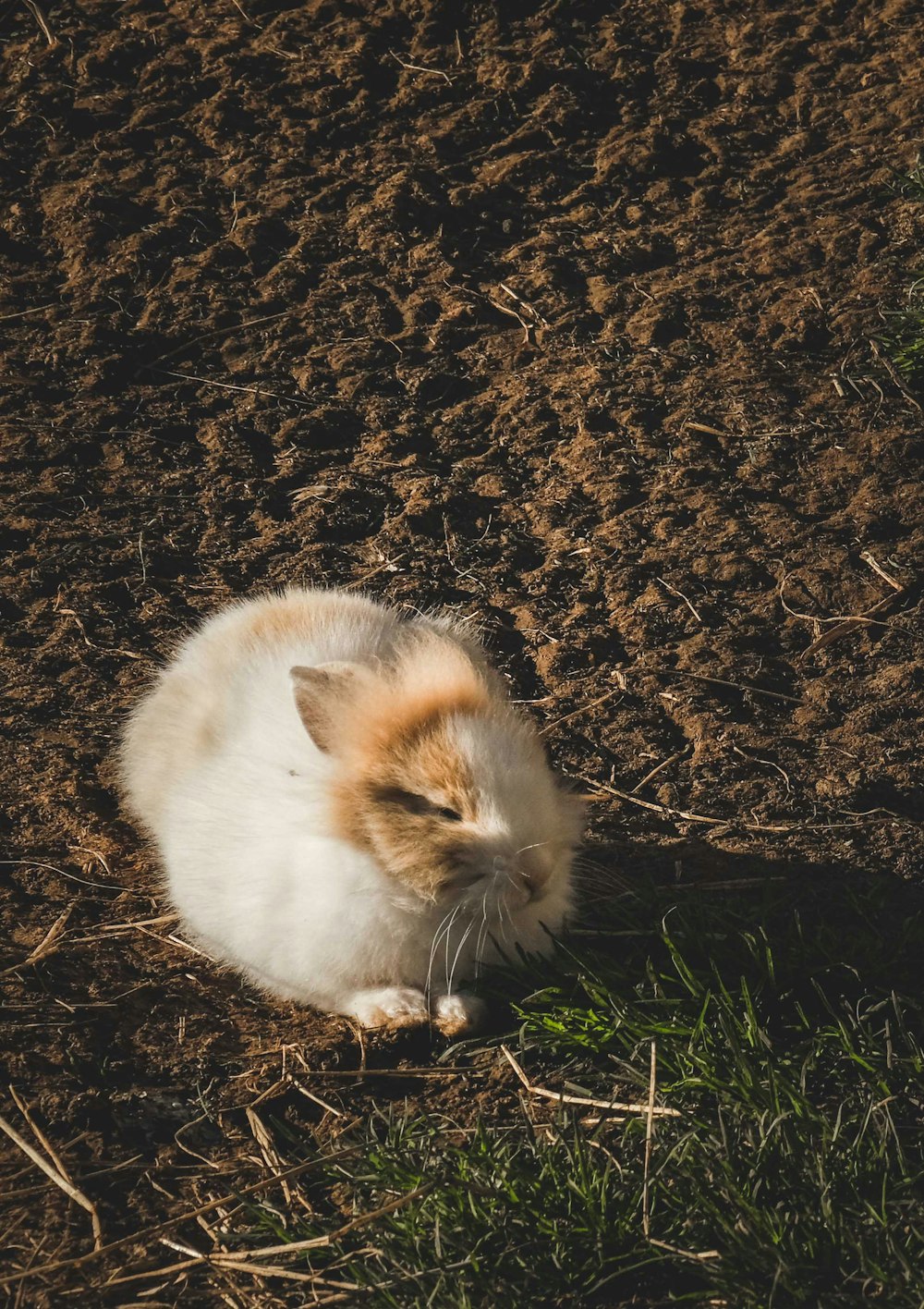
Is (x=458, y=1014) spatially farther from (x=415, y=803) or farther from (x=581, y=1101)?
(x=415, y=803)

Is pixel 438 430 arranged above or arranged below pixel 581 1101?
above

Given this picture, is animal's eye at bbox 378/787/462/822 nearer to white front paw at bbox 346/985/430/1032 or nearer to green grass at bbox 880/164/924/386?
white front paw at bbox 346/985/430/1032

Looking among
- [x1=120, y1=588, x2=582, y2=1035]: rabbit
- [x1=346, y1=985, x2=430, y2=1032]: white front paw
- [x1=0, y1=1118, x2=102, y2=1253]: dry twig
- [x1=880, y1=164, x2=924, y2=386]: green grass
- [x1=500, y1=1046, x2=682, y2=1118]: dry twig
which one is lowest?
[x1=880, y1=164, x2=924, y2=386]: green grass

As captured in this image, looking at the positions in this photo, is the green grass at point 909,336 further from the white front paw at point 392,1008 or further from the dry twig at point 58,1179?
the dry twig at point 58,1179

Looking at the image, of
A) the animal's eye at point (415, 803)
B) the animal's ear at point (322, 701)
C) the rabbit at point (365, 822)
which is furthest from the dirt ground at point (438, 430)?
the animal's ear at point (322, 701)

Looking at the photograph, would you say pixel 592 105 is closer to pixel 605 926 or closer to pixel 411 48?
pixel 411 48

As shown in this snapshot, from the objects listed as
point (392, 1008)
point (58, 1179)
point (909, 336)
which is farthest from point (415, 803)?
point (909, 336)

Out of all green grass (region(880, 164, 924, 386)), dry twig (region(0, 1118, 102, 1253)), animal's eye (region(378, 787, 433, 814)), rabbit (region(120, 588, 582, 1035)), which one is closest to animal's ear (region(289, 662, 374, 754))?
rabbit (region(120, 588, 582, 1035))
